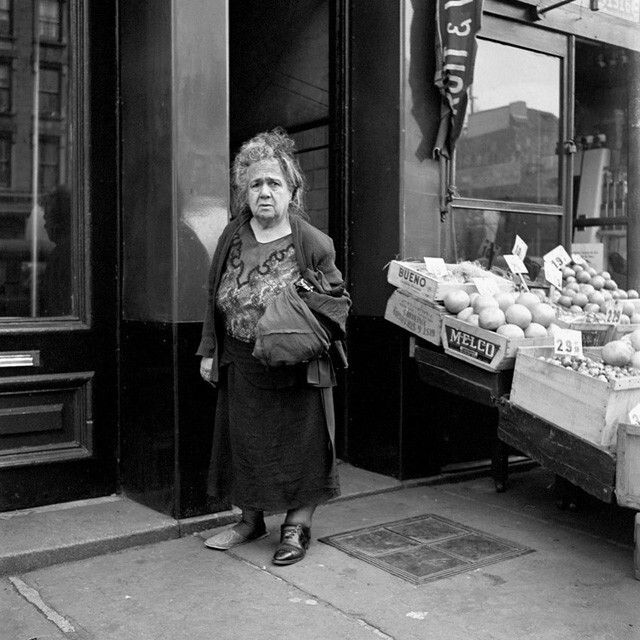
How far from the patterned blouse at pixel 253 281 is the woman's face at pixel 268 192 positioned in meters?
0.13

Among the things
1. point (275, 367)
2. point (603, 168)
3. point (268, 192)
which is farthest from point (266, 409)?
point (603, 168)

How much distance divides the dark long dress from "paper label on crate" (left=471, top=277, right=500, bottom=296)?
1.41 metres

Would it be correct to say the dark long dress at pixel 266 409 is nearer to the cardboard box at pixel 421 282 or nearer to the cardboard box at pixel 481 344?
the cardboard box at pixel 481 344

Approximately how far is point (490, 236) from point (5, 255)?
324 centimetres

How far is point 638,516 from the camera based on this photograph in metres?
3.88

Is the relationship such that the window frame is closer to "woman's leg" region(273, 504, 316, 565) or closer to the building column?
the building column

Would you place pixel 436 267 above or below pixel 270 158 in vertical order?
below

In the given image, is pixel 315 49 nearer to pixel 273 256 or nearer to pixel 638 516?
pixel 273 256

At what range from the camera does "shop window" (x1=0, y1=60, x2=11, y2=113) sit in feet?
14.9

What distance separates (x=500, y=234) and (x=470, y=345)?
1582 mm

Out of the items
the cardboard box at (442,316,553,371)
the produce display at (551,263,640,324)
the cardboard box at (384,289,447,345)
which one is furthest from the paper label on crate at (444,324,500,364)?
the produce display at (551,263,640,324)

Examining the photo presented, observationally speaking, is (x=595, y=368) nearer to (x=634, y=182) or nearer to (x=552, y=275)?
(x=552, y=275)

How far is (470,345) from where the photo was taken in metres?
4.64

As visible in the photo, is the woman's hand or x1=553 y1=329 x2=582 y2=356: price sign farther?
x1=553 y1=329 x2=582 y2=356: price sign
